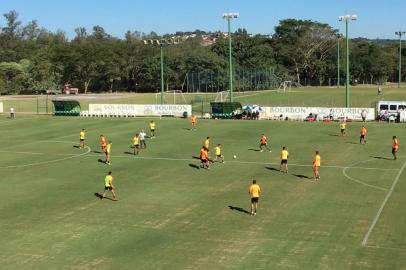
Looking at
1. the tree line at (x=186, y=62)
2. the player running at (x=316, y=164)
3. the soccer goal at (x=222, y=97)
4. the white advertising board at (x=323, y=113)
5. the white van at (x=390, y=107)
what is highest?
the tree line at (x=186, y=62)

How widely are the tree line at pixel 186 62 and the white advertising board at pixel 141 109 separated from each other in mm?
50867

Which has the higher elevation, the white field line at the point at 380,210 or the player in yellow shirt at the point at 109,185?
the player in yellow shirt at the point at 109,185

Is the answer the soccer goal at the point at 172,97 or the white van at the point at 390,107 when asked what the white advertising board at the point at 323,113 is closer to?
the white van at the point at 390,107

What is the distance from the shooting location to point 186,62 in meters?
132

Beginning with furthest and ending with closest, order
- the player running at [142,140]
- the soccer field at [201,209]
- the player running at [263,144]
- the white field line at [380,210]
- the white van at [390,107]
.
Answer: the white van at [390,107] < the player running at [142,140] < the player running at [263,144] < the white field line at [380,210] < the soccer field at [201,209]

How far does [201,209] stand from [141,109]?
4874cm

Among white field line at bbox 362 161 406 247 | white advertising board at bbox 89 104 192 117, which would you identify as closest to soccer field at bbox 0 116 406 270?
white field line at bbox 362 161 406 247

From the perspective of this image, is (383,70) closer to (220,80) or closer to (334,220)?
(220,80)

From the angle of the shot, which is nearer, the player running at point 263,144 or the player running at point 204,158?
the player running at point 204,158

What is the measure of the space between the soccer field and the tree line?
3320 inches

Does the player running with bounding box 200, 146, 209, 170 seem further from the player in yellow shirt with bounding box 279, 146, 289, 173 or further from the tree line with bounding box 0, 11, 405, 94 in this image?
the tree line with bounding box 0, 11, 405, 94

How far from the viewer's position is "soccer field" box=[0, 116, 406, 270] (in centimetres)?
2077

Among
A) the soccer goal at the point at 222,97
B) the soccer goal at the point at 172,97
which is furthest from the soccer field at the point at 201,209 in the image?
the soccer goal at the point at 172,97

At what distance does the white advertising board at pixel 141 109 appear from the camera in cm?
7331
